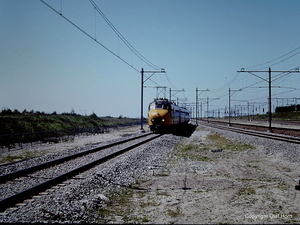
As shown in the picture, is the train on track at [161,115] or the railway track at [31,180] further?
the train on track at [161,115]

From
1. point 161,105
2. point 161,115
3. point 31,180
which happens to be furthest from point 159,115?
point 31,180

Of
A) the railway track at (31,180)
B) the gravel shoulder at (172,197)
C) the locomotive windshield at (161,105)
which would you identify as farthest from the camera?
the locomotive windshield at (161,105)

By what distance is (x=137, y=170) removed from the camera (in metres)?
11.7

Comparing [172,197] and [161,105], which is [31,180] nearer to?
[172,197]

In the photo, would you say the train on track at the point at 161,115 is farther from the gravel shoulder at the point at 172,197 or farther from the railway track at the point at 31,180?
the gravel shoulder at the point at 172,197

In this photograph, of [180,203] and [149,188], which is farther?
[149,188]

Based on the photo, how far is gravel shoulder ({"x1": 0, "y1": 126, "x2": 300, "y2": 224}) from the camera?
6109 mm

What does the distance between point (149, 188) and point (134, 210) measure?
2.15m

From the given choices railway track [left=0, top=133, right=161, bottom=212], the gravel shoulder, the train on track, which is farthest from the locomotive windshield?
the gravel shoulder

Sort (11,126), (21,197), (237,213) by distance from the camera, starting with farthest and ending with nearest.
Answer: (11,126) → (21,197) → (237,213)

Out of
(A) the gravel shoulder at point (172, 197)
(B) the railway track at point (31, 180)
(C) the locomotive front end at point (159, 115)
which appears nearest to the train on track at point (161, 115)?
(C) the locomotive front end at point (159, 115)

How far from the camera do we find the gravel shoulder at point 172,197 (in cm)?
611

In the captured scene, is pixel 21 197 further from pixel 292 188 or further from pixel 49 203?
pixel 292 188

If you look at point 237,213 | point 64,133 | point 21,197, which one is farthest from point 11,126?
point 237,213
